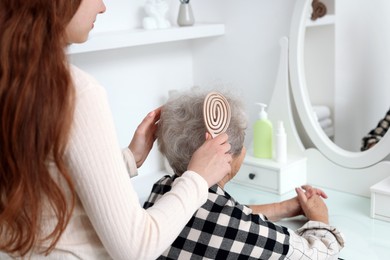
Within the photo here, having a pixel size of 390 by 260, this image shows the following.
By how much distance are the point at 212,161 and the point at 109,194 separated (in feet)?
0.85

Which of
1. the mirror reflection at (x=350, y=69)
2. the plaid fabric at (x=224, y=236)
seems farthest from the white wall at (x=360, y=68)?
the plaid fabric at (x=224, y=236)

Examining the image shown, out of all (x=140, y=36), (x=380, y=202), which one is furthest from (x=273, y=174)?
(x=140, y=36)

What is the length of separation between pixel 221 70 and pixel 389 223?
97 cm

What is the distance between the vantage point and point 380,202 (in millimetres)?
1646

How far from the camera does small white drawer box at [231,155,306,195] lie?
1.88 meters

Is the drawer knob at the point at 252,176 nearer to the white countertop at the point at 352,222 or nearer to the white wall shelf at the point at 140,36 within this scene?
the white countertop at the point at 352,222

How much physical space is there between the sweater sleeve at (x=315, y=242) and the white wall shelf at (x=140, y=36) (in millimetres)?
863

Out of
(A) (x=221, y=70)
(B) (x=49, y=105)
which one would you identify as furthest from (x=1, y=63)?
(A) (x=221, y=70)

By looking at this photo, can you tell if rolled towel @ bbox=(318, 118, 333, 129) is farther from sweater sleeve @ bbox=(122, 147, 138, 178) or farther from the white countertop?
sweater sleeve @ bbox=(122, 147, 138, 178)

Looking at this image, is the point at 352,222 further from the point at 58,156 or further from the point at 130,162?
the point at 58,156

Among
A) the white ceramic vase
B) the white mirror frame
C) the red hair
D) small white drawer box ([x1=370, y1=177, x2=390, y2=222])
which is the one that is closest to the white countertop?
small white drawer box ([x1=370, y1=177, x2=390, y2=222])

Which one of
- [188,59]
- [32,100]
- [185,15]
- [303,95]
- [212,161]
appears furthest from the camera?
[188,59]

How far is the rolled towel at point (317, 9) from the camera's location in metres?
1.81

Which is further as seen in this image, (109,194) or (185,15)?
(185,15)
